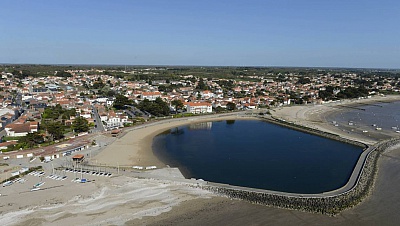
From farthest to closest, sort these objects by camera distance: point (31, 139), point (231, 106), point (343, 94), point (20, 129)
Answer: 1. point (343, 94)
2. point (231, 106)
3. point (20, 129)
4. point (31, 139)

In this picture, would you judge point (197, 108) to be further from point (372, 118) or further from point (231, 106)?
point (372, 118)

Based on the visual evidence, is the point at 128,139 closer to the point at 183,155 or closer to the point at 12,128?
the point at 183,155

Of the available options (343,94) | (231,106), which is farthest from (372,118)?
(343,94)

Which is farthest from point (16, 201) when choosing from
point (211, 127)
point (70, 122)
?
point (211, 127)

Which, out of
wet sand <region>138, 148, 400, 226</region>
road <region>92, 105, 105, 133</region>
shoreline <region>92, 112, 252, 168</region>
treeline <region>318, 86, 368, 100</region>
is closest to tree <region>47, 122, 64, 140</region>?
road <region>92, 105, 105, 133</region>

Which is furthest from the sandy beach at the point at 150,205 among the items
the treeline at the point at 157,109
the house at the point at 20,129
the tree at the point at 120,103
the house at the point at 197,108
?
the tree at the point at 120,103

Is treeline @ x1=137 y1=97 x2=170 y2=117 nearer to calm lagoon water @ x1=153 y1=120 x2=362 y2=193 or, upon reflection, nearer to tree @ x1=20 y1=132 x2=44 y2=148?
calm lagoon water @ x1=153 y1=120 x2=362 y2=193

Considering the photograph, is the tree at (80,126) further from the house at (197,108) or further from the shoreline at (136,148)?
the house at (197,108)
